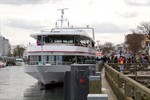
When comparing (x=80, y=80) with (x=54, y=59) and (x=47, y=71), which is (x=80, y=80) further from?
(x=54, y=59)

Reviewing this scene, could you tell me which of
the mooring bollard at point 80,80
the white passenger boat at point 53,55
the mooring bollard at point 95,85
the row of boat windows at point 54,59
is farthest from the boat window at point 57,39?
the mooring bollard at point 95,85

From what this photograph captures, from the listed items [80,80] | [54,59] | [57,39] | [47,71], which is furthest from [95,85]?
[57,39]

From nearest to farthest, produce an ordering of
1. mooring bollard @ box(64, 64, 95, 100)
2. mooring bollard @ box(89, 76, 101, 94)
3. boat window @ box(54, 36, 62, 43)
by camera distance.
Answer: mooring bollard @ box(89, 76, 101, 94), mooring bollard @ box(64, 64, 95, 100), boat window @ box(54, 36, 62, 43)

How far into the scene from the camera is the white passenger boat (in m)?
32.9

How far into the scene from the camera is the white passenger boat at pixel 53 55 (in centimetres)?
3294

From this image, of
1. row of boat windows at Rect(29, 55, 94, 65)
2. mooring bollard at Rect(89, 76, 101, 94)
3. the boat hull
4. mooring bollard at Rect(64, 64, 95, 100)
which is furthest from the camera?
row of boat windows at Rect(29, 55, 94, 65)

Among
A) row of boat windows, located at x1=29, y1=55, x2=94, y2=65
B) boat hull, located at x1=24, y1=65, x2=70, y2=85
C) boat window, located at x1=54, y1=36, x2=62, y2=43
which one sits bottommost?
boat hull, located at x1=24, y1=65, x2=70, y2=85

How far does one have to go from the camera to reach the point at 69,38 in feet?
118

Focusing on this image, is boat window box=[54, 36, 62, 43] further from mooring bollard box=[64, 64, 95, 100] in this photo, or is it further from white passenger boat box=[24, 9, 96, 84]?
mooring bollard box=[64, 64, 95, 100]

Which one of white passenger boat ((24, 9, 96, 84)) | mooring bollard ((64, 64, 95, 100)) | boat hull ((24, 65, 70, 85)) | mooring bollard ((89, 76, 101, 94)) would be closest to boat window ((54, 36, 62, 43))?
white passenger boat ((24, 9, 96, 84))

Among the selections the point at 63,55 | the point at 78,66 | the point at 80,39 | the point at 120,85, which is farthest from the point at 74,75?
the point at 80,39

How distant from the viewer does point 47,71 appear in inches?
1286

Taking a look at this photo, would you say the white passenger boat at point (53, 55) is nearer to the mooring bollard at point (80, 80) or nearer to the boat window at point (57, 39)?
the boat window at point (57, 39)

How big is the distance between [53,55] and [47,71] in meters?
1.89
